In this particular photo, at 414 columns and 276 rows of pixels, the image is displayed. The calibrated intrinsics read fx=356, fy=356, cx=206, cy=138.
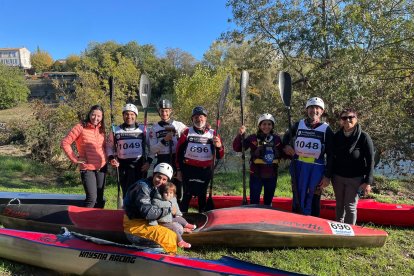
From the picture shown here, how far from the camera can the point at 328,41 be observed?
9.34m

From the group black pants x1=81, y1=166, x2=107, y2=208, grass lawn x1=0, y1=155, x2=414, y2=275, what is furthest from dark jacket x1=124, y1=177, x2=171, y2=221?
black pants x1=81, y1=166, x2=107, y2=208

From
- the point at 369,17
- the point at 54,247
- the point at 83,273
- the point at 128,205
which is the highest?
the point at 369,17

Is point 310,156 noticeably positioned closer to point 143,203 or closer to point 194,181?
point 194,181

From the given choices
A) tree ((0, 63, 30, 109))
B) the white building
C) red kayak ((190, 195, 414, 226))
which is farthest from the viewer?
the white building

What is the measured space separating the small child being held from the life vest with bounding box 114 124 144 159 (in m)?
1.26

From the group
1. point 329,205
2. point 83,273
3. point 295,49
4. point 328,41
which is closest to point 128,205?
point 83,273

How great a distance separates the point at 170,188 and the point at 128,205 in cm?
48

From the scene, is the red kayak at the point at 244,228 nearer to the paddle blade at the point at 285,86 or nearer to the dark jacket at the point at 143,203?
the dark jacket at the point at 143,203

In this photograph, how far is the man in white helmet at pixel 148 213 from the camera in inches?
145

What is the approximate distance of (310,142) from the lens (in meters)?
4.66

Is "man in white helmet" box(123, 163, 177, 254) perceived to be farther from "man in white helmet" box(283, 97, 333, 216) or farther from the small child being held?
"man in white helmet" box(283, 97, 333, 216)

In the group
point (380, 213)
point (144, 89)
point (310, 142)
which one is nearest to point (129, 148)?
point (144, 89)

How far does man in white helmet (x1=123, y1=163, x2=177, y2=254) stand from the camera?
12.1ft

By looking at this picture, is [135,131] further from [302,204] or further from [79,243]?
[302,204]
